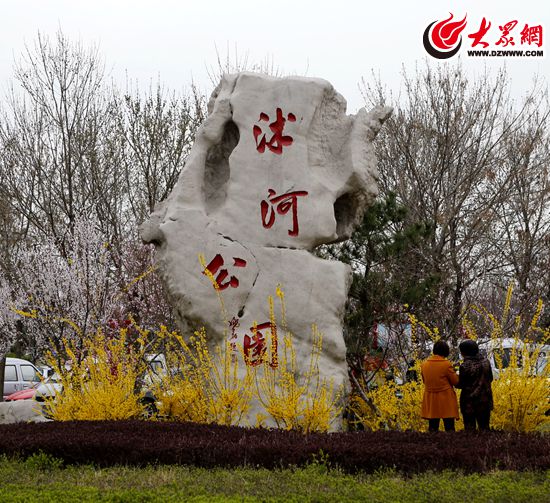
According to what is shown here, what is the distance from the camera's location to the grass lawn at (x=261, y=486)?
13.5ft

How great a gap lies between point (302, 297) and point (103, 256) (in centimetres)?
426

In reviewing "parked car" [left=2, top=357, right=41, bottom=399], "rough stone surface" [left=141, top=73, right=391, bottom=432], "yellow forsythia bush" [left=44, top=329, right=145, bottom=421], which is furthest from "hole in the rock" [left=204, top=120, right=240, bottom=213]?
"parked car" [left=2, top=357, right=41, bottom=399]

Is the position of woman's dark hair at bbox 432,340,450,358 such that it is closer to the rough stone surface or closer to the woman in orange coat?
→ the woman in orange coat

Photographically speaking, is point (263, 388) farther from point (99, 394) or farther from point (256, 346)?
point (99, 394)

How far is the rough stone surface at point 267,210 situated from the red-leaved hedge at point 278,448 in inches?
54.0

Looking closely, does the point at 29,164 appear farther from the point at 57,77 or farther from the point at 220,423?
the point at 220,423

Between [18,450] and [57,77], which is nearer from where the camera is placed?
[18,450]

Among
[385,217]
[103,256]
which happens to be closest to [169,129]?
[103,256]

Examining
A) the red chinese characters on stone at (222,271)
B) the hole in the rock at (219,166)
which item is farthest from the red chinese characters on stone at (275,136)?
the red chinese characters on stone at (222,271)

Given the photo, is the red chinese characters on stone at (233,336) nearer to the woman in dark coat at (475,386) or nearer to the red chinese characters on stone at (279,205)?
the red chinese characters on stone at (279,205)

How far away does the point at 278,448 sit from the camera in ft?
16.9

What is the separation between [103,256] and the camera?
10742 millimetres

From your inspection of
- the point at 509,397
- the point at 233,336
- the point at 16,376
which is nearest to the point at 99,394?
the point at 233,336

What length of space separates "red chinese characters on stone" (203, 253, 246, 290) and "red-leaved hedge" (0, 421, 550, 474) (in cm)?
146
